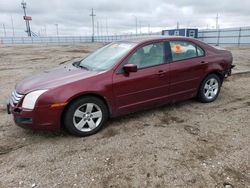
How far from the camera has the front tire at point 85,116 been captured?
3.10 meters

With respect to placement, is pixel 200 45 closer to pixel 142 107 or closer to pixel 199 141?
pixel 142 107

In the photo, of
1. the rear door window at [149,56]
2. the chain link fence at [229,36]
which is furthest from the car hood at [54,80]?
the chain link fence at [229,36]

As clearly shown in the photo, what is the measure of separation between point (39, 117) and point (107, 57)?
5.37 feet

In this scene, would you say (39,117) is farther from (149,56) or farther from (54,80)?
(149,56)

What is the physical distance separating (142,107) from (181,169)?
1.51 metres

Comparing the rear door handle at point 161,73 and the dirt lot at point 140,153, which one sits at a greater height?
the rear door handle at point 161,73

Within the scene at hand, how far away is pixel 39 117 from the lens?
115 inches

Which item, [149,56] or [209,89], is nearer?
[149,56]

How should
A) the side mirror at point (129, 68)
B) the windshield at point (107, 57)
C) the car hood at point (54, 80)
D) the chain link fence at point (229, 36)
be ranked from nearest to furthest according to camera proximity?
the car hood at point (54, 80)
the side mirror at point (129, 68)
the windshield at point (107, 57)
the chain link fence at point (229, 36)

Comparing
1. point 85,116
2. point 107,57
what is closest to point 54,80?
point 85,116

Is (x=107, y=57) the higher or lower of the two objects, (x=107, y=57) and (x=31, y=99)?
the higher

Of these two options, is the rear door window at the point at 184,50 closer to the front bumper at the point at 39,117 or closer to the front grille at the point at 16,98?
the front bumper at the point at 39,117

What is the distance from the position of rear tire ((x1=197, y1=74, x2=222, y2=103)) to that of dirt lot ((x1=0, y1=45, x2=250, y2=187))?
1.85 feet

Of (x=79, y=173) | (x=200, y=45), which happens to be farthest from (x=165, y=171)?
(x=200, y=45)
